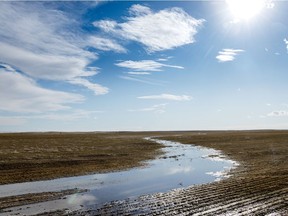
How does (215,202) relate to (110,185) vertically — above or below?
above

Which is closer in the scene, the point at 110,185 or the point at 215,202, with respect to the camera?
the point at 215,202

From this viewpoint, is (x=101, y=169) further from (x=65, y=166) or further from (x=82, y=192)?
(x=82, y=192)

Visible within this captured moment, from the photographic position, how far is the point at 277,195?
1830 centimetres

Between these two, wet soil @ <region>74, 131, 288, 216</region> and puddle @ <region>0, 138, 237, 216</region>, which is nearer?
wet soil @ <region>74, 131, 288, 216</region>

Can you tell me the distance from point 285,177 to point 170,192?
8.92m

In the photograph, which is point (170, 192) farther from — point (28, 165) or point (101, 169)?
point (28, 165)

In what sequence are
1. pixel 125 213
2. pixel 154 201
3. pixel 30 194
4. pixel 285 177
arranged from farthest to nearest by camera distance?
1. pixel 285 177
2. pixel 30 194
3. pixel 154 201
4. pixel 125 213

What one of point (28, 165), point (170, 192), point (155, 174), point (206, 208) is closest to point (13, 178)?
point (28, 165)

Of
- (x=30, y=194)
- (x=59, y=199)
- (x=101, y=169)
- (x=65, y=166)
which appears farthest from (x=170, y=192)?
(x=65, y=166)

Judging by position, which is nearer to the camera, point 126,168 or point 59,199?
point 59,199

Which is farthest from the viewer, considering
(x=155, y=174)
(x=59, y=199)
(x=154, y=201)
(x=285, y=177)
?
(x=155, y=174)

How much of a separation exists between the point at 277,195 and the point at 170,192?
607cm

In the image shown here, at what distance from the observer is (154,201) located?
59.9 ft

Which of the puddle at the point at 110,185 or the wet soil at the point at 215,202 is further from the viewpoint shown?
the puddle at the point at 110,185
